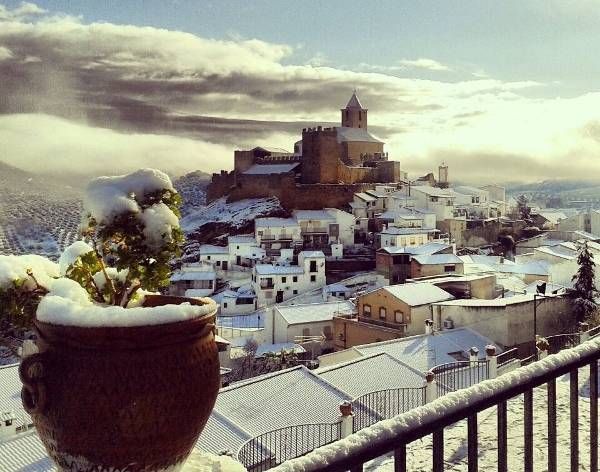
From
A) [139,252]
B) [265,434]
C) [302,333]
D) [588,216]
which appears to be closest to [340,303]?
[302,333]

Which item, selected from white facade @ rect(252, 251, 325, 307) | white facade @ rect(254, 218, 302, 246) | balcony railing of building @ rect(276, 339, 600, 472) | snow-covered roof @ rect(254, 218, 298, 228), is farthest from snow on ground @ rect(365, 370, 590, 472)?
snow-covered roof @ rect(254, 218, 298, 228)

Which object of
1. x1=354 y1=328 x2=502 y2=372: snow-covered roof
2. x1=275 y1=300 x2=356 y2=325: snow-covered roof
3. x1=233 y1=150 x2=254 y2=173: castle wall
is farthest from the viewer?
x1=233 y1=150 x2=254 y2=173: castle wall

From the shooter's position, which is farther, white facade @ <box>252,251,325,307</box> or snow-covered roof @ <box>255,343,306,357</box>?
white facade @ <box>252,251,325,307</box>

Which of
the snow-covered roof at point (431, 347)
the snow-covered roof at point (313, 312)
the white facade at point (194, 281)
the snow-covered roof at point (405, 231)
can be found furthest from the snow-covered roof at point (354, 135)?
the snow-covered roof at point (431, 347)

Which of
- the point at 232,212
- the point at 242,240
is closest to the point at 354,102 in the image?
the point at 232,212

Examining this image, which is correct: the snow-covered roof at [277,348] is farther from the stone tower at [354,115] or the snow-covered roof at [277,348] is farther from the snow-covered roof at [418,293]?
the stone tower at [354,115]

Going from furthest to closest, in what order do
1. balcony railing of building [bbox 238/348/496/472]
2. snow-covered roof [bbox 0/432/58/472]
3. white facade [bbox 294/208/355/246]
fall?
1. white facade [bbox 294/208/355/246]
2. balcony railing of building [bbox 238/348/496/472]
3. snow-covered roof [bbox 0/432/58/472]

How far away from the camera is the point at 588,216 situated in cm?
2844

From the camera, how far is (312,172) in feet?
104

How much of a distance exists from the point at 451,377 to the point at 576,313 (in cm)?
578

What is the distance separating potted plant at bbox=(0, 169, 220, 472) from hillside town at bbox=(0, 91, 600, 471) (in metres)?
0.14

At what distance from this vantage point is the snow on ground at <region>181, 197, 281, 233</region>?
2897 centimetres

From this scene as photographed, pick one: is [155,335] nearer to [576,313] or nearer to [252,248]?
[576,313]

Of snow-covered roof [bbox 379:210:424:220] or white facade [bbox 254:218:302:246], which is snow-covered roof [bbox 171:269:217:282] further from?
snow-covered roof [bbox 379:210:424:220]
